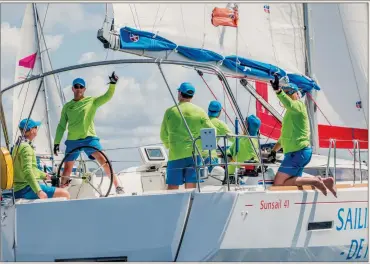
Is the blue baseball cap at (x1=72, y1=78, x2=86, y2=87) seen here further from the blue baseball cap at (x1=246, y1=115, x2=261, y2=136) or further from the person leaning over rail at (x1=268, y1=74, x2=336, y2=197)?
the person leaning over rail at (x1=268, y1=74, x2=336, y2=197)

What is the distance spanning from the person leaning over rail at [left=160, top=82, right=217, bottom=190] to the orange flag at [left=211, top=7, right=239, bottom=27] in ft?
10.8

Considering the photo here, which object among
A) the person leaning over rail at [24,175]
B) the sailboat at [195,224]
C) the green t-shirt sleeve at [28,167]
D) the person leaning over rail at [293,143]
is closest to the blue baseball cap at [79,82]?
the sailboat at [195,224]

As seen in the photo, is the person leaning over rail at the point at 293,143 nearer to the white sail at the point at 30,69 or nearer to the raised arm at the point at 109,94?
the raised arm at the point at 109,94

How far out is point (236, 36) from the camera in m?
12.2

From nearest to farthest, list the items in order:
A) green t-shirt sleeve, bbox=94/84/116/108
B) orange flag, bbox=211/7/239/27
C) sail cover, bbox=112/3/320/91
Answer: green t-shirt sleeve, bbox=94/84/116/108 → sail cover, bbox=112/3/320/91 → orange flag, bbox=211/7/239/27

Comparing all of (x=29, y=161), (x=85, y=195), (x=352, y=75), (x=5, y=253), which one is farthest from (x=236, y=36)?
(x=5, y=253)

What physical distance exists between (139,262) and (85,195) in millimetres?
1921

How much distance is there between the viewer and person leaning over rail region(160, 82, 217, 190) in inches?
344

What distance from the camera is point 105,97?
29.8ft

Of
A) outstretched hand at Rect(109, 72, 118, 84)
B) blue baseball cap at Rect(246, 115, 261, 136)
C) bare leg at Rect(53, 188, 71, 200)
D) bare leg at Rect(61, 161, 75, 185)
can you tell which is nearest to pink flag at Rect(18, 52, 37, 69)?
blue baseball cap at Rect(246, 115, 261, 136)

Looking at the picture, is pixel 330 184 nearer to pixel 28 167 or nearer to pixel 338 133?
pixel 28 167

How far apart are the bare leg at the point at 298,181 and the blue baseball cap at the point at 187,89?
1.37 meters

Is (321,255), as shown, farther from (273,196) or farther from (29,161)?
(29,161)

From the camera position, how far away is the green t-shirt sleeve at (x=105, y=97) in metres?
8.89
